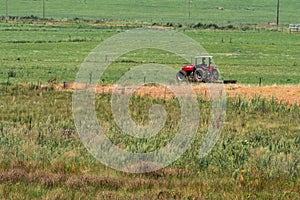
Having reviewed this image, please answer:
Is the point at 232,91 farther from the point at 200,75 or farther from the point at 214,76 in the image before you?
the point at 200,75

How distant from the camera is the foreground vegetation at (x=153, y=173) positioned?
1220 cm

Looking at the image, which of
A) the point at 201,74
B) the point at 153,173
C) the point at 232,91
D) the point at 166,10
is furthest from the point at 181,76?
the point at 166,10

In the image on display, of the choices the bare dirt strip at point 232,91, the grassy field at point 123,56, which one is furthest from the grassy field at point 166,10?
the bare dirt strip at point 232,91

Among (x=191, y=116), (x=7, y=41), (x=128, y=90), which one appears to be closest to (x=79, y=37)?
(x=7, y=41)

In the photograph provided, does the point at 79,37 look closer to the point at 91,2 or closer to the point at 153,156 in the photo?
the point at 153,156

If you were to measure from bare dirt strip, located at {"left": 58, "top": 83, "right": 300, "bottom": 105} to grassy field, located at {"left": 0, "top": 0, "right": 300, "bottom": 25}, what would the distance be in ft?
312

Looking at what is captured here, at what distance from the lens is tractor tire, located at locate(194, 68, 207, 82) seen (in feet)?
113

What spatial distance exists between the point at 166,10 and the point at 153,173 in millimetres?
141714

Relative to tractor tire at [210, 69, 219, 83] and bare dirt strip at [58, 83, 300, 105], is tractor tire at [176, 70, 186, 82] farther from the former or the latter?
bare dirt strip at [58, 83, 300, 105]

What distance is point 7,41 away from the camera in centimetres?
6875

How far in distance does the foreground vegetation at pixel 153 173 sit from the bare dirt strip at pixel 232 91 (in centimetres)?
444

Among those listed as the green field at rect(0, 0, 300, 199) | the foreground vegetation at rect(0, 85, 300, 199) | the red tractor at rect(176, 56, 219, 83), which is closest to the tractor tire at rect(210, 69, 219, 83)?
the red tractor at rect(176, 56, 219, 83)

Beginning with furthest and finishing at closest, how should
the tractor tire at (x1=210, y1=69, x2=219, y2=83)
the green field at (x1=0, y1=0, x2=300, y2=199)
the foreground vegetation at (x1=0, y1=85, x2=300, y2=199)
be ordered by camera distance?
1. the tractor tire at (x1=210, y1=69, x2=219, y2=83)
2. the green field at (x1=0, y1=0, x2=300, y2=199)
3. the foreground vegetation at (x1=0, y1=85, x2=300, y2=199)

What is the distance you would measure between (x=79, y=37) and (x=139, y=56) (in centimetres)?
2179
